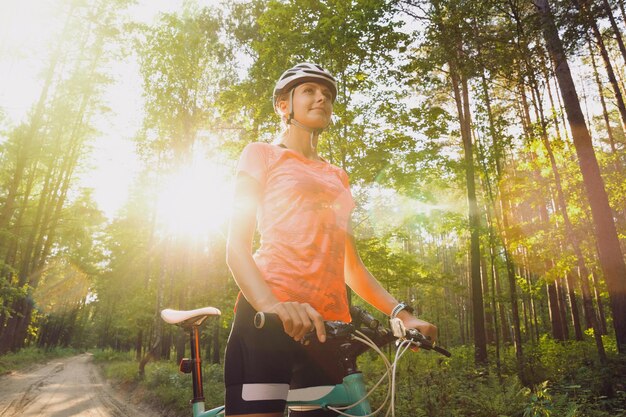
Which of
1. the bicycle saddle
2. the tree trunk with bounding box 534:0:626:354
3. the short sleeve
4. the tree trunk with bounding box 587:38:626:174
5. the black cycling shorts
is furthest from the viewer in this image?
the tree trunk with bounding box 587:38:626:174

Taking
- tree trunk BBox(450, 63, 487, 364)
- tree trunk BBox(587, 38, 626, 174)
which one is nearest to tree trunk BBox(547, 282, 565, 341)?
tree trunk BBox(587, 38, 626, 174)

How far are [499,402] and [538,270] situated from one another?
13506 millimetres

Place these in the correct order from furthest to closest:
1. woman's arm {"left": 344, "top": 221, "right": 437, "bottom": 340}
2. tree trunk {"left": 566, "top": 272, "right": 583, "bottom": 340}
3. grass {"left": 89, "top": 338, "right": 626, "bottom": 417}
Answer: tree trunk {"left": 566, "top": 272, "right": 583, "bottom": 340}, grass {"left": 89, "top": 338, "right": 626, "bottom": 417}, woman's arm {"left": 344, "top": 221, "right": 437, "bottom": 340}

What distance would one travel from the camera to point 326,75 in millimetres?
2035

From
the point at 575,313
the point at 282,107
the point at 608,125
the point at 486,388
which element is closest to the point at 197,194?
the point at 486,388

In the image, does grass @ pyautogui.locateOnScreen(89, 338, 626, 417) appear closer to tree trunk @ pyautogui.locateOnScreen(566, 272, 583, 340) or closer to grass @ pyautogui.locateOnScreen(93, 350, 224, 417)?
grass @ pyautogui.locateOnScreen(93, 350, 224, 417)

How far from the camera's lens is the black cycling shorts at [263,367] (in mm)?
1411

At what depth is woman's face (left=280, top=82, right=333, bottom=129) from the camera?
197cm

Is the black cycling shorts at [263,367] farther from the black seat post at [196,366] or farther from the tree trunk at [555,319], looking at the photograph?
the tree trunk at [555,319]

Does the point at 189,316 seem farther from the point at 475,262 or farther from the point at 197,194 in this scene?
the point at 197,194

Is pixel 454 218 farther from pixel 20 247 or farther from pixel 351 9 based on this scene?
pixel 20 247

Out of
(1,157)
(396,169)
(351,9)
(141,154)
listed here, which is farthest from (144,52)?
(1,157)

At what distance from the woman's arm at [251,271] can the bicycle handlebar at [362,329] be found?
0.04 metres

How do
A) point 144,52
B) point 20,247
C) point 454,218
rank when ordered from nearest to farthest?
point 454,218 < point 144,52 < point 20,247
